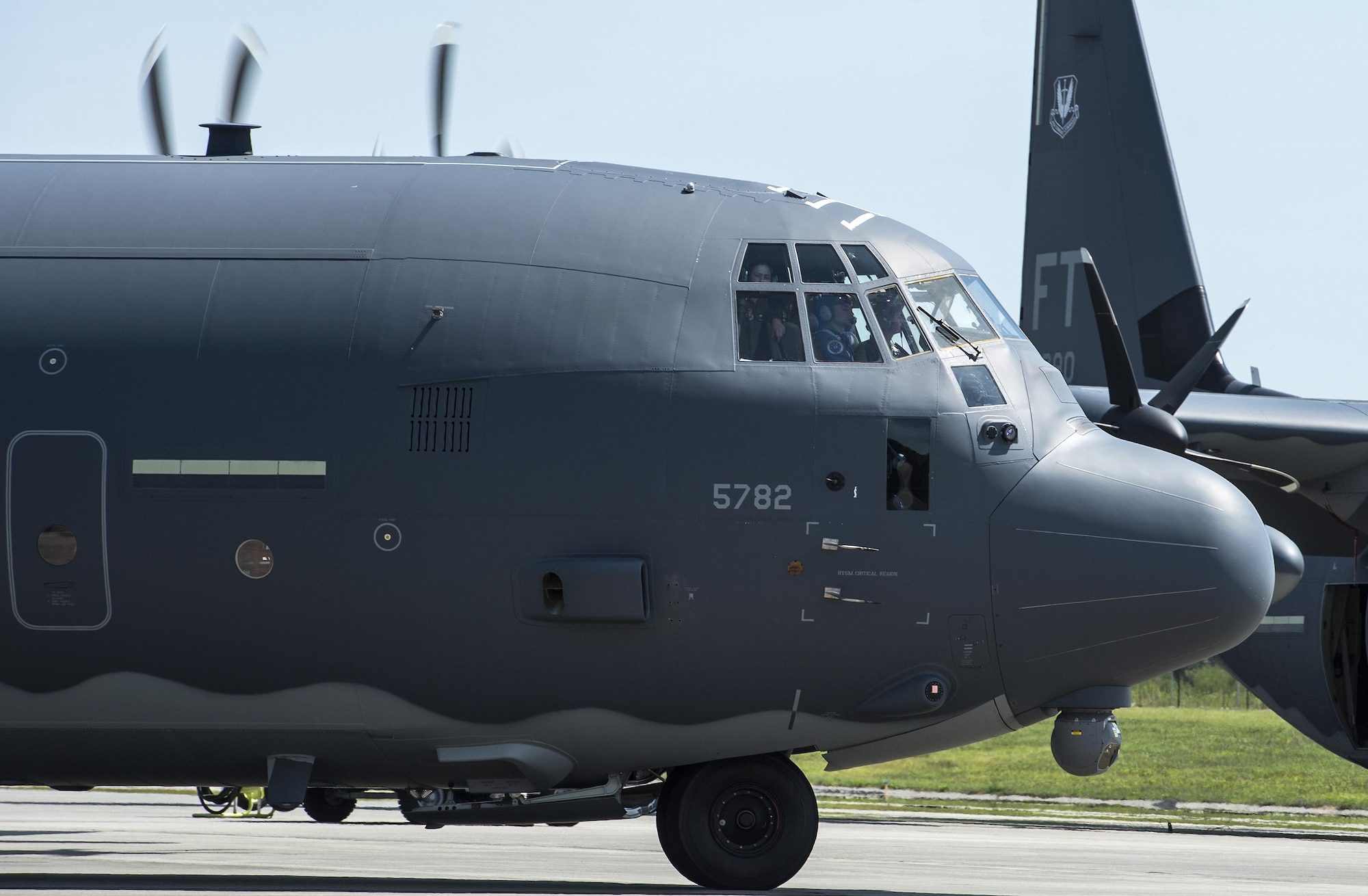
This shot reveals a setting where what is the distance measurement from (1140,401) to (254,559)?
12.8m

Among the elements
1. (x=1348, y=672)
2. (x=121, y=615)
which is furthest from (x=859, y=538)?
(x=1348, y=672)

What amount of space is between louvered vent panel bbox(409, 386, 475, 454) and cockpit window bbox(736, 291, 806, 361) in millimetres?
2298

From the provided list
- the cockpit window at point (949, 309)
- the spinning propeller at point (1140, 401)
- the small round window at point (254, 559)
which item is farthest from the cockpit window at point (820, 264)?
the spinning propeller at point (1140, 401)

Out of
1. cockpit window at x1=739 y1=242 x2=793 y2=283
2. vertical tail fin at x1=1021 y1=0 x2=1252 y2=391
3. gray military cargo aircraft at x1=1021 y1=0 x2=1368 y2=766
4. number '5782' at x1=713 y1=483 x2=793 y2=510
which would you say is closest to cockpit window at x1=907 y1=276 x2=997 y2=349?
cockpit window at x1=739 y1=242 x2=793 y2=283

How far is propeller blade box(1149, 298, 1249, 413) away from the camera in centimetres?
2114

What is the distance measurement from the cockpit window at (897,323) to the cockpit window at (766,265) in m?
0.74

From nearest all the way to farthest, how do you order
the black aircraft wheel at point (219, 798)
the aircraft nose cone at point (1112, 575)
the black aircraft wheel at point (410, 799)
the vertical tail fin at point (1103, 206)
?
the aircraft nose cone at point (1112, 575), the black aircraft wheel at point (410, 799), the black aircraft wheel at point (219, 798), the vertical tail fin at point (1103, 206)

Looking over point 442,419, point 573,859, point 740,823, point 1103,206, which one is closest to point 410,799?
point 740,823

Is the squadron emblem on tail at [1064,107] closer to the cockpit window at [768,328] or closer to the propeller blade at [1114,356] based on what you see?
the propeller blade at [1114,356]

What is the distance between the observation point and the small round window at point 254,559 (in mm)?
12672

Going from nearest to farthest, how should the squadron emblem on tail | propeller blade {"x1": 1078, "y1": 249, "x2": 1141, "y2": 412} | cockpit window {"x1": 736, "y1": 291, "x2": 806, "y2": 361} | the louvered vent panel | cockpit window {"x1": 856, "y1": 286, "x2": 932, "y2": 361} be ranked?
the louvered vent panel, cockpit window {"x1": 736, "y1": 291, "x2": 806, "y2": 361}, cockpit window {"x1": 856, "y1": 286, "x2": 932, "y2": 361}, propeller blade {"x1": 1078, "y1": 249, "x2": 1141, "y2": 412}, the squadron emblem on tail

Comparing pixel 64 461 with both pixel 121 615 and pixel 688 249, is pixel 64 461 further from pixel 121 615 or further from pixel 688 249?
pixel 688 249

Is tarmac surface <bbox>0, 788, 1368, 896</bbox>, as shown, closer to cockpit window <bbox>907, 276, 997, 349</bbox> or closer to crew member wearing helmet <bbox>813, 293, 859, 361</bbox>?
crew member wearing helmet <bbox>813, 293, 859, 361</bbox>

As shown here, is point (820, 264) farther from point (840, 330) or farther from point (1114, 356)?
point (1114, 356)
